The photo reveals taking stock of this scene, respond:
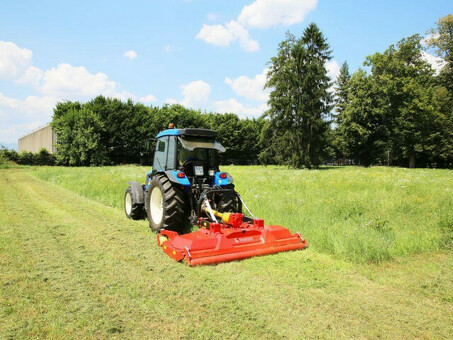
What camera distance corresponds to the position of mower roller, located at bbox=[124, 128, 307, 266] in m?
5.08

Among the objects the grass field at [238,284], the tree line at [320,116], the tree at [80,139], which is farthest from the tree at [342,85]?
the grass field at [238,284]

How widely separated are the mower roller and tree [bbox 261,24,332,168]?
1069 inches

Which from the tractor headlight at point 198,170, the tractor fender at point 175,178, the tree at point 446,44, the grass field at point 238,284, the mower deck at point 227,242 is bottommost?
the grass field at point 238,284

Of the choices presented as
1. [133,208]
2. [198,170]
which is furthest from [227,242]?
[133,208]

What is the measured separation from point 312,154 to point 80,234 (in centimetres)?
3007

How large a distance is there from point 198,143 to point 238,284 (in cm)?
359

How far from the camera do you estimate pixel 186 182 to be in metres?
6.40

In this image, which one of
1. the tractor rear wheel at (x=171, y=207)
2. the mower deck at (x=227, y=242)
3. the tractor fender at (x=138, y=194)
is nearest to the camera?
the mower deck at (x=227, y=242)

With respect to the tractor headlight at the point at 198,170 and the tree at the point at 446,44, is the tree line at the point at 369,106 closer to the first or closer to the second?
the tree at the point at 446,44

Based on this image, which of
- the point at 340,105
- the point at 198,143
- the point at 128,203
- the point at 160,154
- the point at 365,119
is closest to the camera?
the point at 198,143

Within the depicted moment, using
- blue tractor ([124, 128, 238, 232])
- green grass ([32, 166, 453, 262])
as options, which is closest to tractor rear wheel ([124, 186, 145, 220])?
green grass ([32, 166, 453, 262])

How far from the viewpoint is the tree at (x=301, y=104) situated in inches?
1309

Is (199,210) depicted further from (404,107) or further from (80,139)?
(404,107)

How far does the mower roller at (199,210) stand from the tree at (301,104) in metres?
27.1
